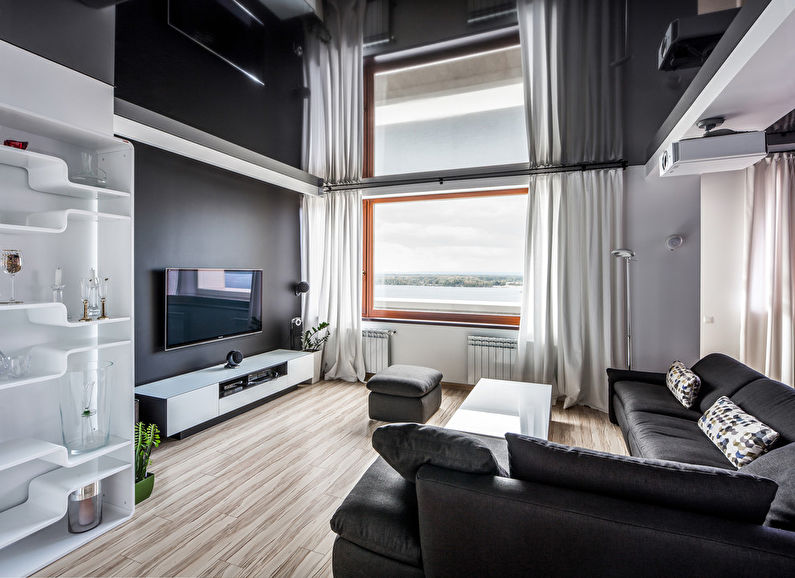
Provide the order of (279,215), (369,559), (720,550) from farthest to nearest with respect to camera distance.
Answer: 1. (279,215)
2. (369,559)
3. (720,550)

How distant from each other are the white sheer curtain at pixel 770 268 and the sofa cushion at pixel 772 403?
248cm

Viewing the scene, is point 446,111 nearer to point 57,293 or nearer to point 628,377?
point 628,377

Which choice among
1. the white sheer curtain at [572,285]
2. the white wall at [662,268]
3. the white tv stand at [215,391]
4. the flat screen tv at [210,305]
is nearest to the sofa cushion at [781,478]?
the white sheer curtain at [572,285]

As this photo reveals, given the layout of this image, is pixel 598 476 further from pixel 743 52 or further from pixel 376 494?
pixel 743 52

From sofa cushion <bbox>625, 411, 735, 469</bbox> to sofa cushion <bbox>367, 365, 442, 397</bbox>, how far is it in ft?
5.19

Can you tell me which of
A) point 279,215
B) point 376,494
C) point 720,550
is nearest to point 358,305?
point 279,215

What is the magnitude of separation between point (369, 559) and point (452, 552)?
34cm

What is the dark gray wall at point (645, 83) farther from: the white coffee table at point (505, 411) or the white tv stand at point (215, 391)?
the white tv stand at point (215, 391)

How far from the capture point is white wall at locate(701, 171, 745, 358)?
15.3ft

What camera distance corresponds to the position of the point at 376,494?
1.65 m

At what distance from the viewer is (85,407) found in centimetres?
217

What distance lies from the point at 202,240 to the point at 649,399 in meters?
4.10

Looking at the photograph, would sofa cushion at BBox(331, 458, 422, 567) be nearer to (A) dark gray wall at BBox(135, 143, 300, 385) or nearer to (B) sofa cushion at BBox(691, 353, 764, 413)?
(B) sofa cushion at BBox(691, 353, 764, 413)

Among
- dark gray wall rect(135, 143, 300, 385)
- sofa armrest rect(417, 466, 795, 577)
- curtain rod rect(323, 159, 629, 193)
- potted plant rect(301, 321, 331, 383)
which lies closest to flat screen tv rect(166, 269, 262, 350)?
dark gray wall rect(135, 143, 300, 385)
